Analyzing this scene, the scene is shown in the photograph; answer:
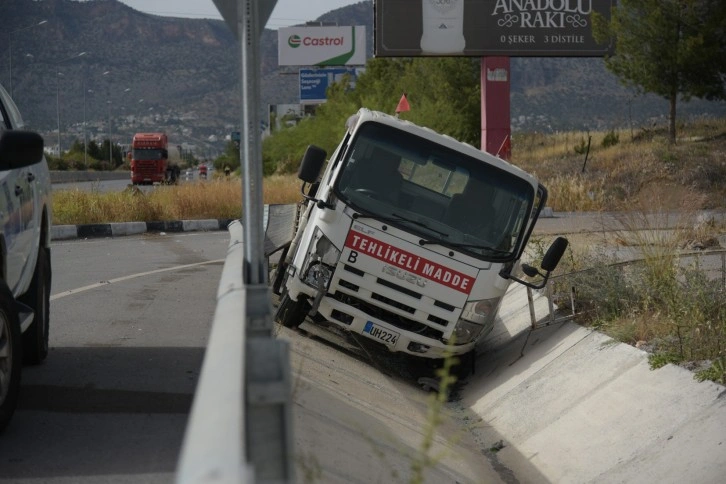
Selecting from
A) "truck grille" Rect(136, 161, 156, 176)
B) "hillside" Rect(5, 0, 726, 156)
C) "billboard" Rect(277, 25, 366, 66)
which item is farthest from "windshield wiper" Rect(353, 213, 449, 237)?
"hillside" Rect(5, 0, 726, 156)

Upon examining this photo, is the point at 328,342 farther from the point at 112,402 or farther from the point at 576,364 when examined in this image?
the point at 112,402

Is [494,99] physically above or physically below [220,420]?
below

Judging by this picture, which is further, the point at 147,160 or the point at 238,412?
the point at 147,160

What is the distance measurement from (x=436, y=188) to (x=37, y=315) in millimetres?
3914

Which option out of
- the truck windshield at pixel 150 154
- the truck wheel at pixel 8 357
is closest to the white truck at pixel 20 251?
the truck wheel at pixel 8 357

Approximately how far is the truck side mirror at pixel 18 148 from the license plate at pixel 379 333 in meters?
4.21

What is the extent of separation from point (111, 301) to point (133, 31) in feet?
525

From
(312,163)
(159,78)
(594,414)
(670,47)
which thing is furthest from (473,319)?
(159,78)

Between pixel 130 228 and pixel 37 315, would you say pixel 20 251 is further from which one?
pixel 130 228

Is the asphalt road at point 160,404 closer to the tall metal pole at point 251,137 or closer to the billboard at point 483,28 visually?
the tall metal pole at point 251,137

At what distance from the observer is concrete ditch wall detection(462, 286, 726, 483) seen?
21.7ft

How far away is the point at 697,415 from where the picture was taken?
6.78m

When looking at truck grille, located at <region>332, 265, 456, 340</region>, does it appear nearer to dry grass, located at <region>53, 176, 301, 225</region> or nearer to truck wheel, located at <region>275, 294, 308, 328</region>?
truck wheel, located at <region>275, 294, 308, 328</region>

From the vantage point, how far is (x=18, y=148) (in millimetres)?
6121
